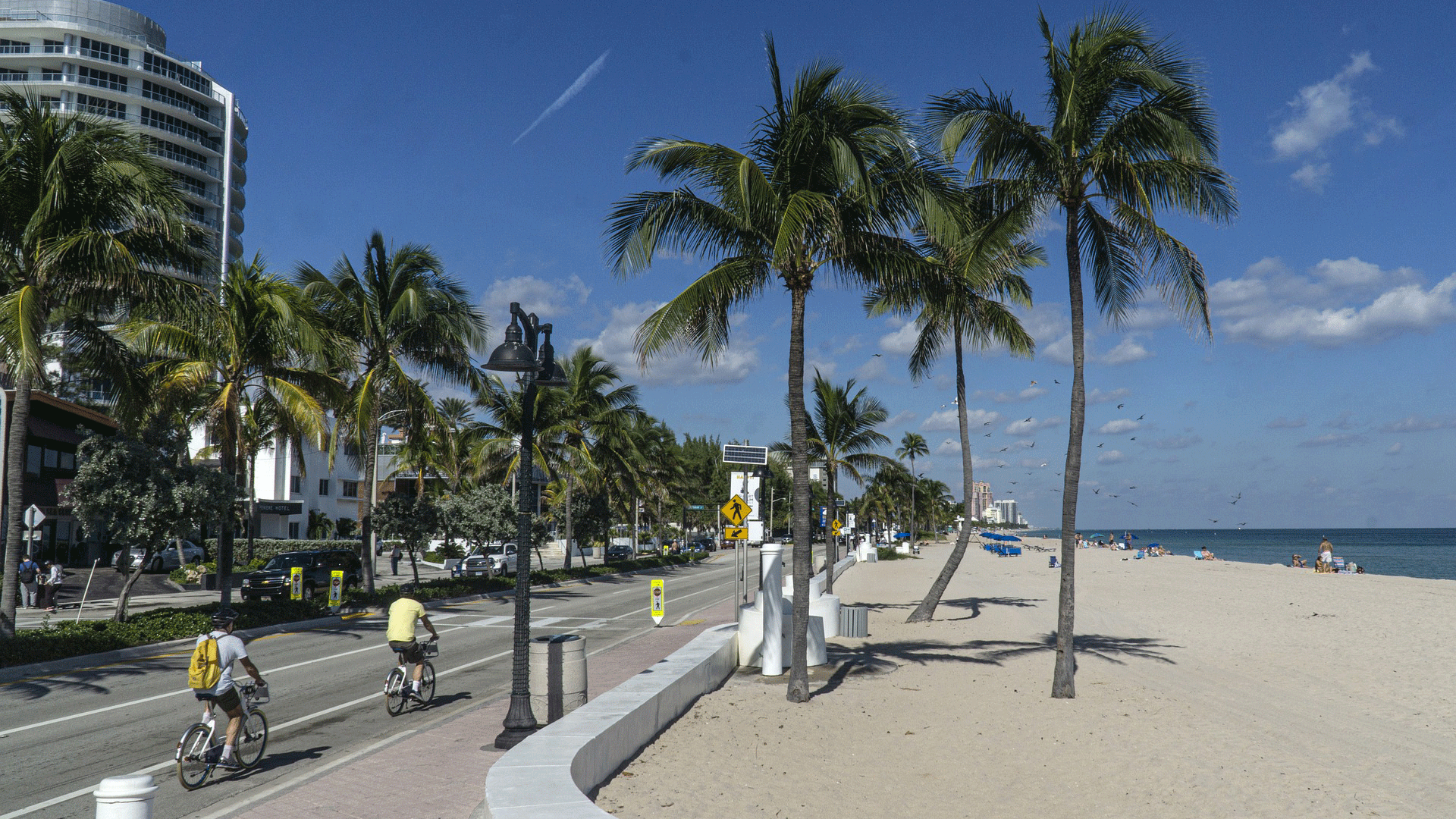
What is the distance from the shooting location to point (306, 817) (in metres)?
7.43

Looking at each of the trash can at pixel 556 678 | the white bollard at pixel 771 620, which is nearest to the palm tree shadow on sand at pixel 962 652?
the white bollard at pixel 771 620

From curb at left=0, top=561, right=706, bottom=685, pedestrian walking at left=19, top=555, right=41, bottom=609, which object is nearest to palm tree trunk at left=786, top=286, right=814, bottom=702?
curb at left=0, top=561, right=706, bottom=685

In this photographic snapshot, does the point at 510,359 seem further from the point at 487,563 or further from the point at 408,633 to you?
the point at 487,563

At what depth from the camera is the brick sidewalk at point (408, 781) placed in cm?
761

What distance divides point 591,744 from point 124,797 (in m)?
3.37

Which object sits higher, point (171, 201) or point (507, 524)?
point (171, 201)

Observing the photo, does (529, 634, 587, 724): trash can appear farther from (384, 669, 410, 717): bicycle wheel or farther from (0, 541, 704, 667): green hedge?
(0, 541, 704, 667): green hedge

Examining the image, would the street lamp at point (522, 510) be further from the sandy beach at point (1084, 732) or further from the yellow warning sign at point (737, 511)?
the yellow warning sign at point (737, 511)

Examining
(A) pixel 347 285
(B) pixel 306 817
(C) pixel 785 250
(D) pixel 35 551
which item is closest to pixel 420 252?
(A) pixel 347 285

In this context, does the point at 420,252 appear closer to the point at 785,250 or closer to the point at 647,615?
the point at 647,615

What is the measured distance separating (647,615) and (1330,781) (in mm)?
19301

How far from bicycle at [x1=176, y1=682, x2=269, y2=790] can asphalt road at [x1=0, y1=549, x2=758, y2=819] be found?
0.15 meters

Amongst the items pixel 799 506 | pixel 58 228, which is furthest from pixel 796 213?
pixel 58 228

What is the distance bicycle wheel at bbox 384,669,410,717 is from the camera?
459 inches
